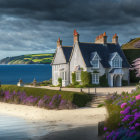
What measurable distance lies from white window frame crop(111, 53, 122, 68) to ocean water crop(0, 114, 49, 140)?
2289 centimetres

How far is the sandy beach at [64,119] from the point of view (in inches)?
531

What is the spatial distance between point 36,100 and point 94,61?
15609 millimetres

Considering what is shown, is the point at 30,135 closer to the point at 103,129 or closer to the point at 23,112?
the point at 103,129

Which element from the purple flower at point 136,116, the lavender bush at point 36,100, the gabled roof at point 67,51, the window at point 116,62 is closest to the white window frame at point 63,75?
the gabled roof at point 67,51

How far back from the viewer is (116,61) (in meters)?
38.5

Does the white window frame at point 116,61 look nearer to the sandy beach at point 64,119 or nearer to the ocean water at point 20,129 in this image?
the sandy beach at point 64,119

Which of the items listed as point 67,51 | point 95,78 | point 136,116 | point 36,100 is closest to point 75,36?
point 67,51

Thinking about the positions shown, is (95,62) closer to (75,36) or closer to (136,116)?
(75,36)

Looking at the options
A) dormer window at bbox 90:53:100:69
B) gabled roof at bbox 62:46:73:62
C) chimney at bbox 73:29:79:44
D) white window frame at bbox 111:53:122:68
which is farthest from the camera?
gabled roof at bbox 62:46:73:62

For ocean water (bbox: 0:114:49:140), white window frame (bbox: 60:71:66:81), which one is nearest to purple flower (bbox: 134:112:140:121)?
ocean water (bbox: 0:114:49:140)

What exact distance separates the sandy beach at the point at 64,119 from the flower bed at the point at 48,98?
843mm

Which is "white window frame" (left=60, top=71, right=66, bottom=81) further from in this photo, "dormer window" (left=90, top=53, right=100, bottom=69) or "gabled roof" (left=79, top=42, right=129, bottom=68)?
"dormer window" (left=90, top=53, right=100, bottom=69)

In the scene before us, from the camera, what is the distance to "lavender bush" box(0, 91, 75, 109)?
2211 cm

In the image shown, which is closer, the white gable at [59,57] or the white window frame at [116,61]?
the white window frame at [116,61]
